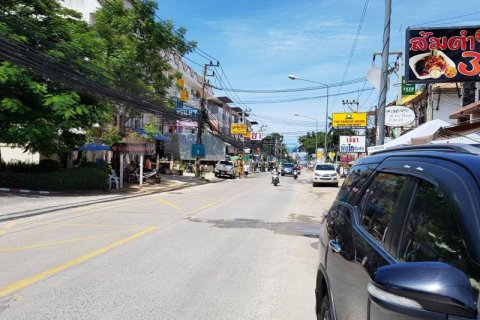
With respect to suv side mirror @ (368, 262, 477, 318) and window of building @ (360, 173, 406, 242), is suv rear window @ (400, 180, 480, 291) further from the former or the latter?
window of building @ (360, 173, 406, 242)

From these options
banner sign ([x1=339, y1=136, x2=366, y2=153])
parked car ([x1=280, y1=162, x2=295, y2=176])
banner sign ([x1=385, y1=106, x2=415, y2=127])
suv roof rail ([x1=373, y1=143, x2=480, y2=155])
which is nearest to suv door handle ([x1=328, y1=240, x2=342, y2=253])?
suv roof rail ([x1=373, y1=143, x2=480, y2=155])

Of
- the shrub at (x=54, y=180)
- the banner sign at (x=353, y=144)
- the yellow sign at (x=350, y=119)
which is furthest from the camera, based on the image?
the yellow sign at (x=350, y=119)

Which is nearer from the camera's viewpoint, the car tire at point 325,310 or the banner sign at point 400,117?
the car tire at point 325,310

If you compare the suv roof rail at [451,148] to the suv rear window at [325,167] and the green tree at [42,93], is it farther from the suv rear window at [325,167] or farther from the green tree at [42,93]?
the suv rear window at [325,167]

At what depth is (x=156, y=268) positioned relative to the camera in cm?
762

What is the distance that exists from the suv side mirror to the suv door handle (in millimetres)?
1568

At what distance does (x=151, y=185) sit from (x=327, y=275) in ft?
93.7

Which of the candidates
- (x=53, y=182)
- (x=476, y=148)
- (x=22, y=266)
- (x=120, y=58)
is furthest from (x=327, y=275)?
(x=120, y=58)

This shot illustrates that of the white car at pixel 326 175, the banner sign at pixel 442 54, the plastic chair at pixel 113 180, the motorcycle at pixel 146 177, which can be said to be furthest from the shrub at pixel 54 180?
the white car at pixel 326 175

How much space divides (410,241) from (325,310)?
1.75m

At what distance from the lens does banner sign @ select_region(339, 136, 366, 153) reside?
4858cm

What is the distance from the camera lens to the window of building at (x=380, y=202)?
9.30 feet

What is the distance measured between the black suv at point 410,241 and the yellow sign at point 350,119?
2273 inches

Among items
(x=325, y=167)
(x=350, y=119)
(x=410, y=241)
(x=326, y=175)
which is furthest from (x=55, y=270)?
(x=350, y=119)
